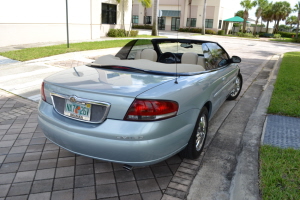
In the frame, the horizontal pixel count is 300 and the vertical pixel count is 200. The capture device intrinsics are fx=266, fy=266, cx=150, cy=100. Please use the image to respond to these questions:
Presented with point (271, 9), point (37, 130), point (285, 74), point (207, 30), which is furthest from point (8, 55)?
point (271, 9)

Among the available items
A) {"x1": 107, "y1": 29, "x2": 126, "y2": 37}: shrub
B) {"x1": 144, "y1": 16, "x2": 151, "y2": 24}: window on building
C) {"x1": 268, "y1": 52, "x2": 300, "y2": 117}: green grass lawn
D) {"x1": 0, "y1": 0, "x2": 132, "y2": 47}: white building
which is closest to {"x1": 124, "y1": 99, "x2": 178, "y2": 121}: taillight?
{"x1": 268, "y1": 52, "x2": 300, "y2": 117}: green grass lawn

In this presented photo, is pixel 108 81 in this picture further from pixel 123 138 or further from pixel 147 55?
pixel 147 55

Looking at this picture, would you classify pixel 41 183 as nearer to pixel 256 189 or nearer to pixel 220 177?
pixel 220 177

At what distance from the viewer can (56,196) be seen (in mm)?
2709

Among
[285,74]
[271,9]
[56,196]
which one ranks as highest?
[271,9]

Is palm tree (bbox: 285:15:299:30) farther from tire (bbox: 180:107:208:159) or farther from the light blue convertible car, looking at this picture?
the light blue convertible car

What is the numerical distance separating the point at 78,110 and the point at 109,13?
69.8ft

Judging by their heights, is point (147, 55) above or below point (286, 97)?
above

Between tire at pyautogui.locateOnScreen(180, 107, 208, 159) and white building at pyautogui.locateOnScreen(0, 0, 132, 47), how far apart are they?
1379 cm

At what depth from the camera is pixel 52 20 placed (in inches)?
655

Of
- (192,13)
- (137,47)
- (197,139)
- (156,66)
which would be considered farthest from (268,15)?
(197,139)

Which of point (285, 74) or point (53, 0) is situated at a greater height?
point (53, 0)

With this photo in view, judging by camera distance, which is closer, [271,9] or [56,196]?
[56,196]

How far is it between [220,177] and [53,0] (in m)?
16.2
